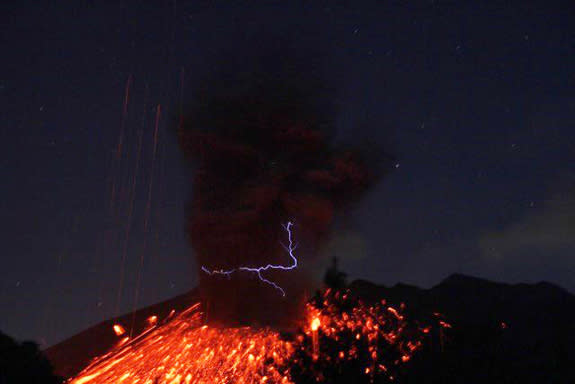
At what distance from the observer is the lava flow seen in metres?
12.0

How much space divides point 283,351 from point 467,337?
7.99 meters

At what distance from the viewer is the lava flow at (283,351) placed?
1196cm

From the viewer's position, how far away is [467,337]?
714 inches

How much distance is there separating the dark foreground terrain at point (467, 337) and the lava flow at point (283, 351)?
68 cm

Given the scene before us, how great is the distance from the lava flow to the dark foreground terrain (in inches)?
26.7

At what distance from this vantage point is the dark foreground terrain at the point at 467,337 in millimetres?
17656

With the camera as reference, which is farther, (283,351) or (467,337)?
(467,337)

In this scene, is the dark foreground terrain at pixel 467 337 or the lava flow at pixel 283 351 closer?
the lava flow at pixel 283 351

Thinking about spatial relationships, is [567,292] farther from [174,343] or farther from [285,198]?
[174,343]

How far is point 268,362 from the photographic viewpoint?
12.4m

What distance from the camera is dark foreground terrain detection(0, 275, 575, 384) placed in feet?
57.9

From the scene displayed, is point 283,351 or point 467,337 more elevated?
point 283,351

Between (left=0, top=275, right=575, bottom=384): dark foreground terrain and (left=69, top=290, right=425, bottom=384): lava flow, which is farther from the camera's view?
(left=0, top=275, right=575, bottom=384): dark foreground terrain

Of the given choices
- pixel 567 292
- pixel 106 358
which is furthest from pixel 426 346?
pixel 567 292
